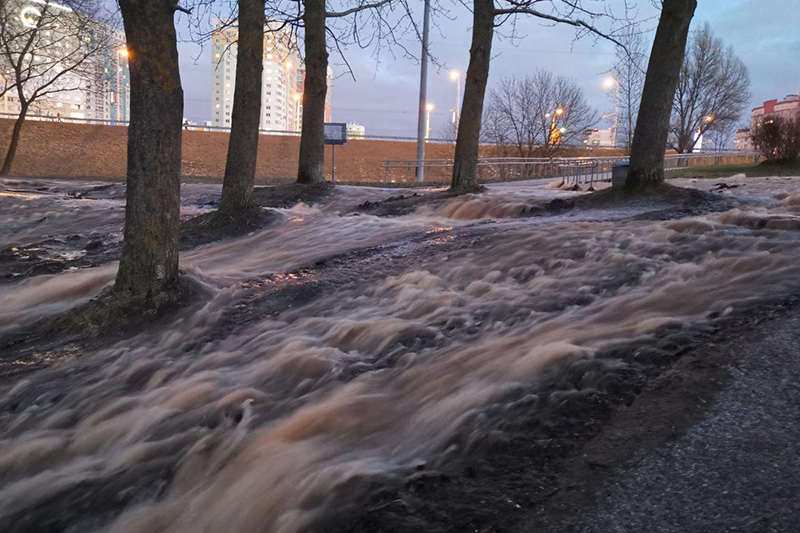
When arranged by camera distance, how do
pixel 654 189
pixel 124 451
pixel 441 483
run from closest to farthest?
pixel 441 483 → pixel 124 451 → pixel 654 189

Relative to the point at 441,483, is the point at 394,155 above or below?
above

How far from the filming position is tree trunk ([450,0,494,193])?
12.2 meters

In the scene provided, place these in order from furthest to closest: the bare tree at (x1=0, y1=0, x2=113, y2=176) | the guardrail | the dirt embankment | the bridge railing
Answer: the dirt embankment < the bridge railing < the guardrail < the bare tree at (x1=0, y1=0, x2=113, y2=176)

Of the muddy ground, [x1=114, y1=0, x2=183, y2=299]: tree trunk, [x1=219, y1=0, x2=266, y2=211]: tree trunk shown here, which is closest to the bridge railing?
[x1=219, y1=0, x2=266, y2=211]: tree trunk

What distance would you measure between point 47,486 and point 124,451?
16.2 inches

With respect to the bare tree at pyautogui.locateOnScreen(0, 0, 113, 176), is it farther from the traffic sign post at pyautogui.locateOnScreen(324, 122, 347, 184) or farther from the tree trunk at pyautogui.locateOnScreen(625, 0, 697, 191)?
the tree trunk at pyautogui.locateOnScreen(625, 0, 697, 191)

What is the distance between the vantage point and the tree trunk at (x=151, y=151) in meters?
5.55

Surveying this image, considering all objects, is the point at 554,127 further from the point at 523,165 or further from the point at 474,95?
the point at 474,95

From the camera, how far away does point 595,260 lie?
6.08 metres

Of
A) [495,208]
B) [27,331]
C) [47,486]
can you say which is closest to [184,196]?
[495,208]

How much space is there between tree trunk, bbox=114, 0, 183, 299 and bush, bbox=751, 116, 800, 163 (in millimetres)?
18294

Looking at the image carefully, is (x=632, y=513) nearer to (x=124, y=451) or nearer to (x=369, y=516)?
(x=369, y=516)

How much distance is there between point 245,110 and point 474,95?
14.8ft

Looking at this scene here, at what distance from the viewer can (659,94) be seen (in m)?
9.65
